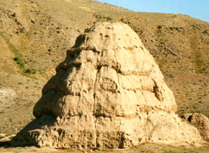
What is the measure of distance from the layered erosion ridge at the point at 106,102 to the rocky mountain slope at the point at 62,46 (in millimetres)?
15168

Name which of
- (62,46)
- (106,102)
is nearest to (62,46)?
(62,46)

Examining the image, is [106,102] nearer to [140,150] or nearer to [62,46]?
[140,150]

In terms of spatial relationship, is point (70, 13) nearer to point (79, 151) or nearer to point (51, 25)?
point (51, 25)

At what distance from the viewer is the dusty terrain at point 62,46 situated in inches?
1619

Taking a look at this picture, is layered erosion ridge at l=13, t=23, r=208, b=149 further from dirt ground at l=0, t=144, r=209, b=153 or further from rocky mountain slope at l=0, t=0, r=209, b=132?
rocky mountain slope at l=0, t=0, r=209, b=132

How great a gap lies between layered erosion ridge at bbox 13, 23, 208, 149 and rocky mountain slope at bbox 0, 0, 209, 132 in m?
15.2

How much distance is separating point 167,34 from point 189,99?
24.4 metres

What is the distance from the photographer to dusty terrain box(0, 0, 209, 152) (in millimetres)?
41125

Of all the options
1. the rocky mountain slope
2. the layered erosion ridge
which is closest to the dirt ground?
the layered erosion ridge

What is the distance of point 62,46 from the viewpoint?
2285 inches

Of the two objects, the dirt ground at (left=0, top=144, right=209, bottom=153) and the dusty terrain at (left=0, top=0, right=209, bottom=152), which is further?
the dusty terrain at (left=0, top=0, right=209, bottom=152)

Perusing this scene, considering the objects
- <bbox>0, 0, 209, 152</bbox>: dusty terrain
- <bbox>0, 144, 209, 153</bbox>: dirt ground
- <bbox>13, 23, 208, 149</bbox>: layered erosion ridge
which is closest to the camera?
<bbox>0, 144, 209, 153</bbox>: dirt ground

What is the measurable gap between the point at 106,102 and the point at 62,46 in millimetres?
42083

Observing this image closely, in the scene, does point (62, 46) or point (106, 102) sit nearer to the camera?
point (106, 102)
